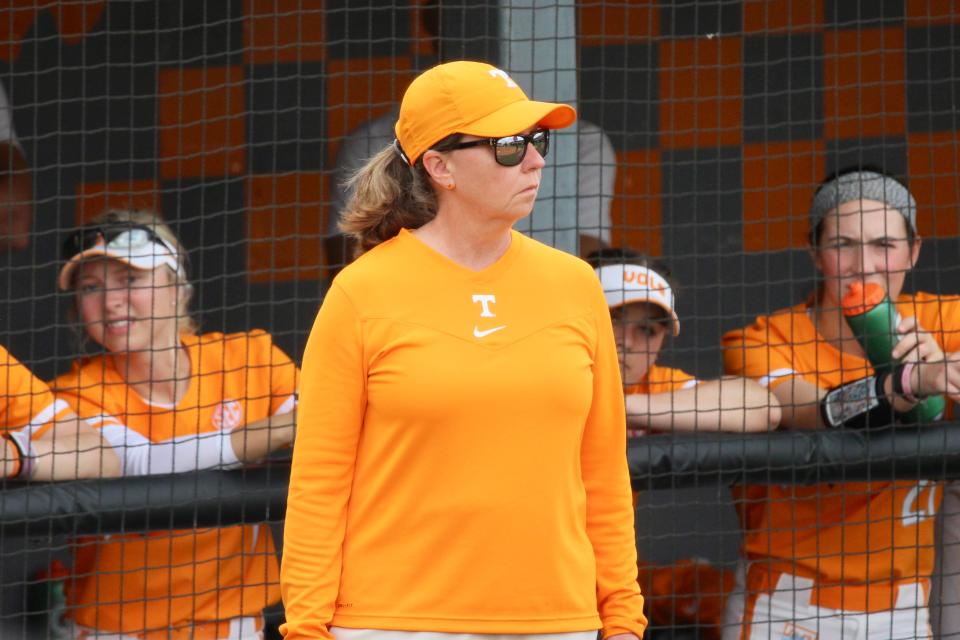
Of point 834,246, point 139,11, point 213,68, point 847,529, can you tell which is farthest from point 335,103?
point 847,529

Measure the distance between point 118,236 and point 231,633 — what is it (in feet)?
2.88

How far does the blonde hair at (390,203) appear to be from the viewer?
6.94ft

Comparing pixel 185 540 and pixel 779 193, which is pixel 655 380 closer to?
pixel 185 540

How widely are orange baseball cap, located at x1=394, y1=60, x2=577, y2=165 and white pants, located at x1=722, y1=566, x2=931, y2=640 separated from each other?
1.41 m

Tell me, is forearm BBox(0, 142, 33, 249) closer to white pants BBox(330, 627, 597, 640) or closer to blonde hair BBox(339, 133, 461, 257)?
blonde hair BBox(339, 133, 461, 257)

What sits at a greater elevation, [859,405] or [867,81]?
[867,81]

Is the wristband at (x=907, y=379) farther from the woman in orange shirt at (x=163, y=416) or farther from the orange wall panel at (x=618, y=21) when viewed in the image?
the orange wall panel at (x=618, y=21)

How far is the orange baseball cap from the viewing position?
201 cm

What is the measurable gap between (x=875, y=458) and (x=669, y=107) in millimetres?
1677

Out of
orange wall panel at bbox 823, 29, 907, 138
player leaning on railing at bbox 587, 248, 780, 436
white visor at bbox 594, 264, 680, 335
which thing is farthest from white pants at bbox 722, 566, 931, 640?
orange wall panel at bbox 823, 29, 907, 138

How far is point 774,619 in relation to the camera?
3045mm

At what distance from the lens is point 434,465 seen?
1942 mm

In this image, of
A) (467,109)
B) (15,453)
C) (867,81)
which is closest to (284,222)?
(15,453)

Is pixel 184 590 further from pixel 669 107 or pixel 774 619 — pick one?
pixel 669 107
